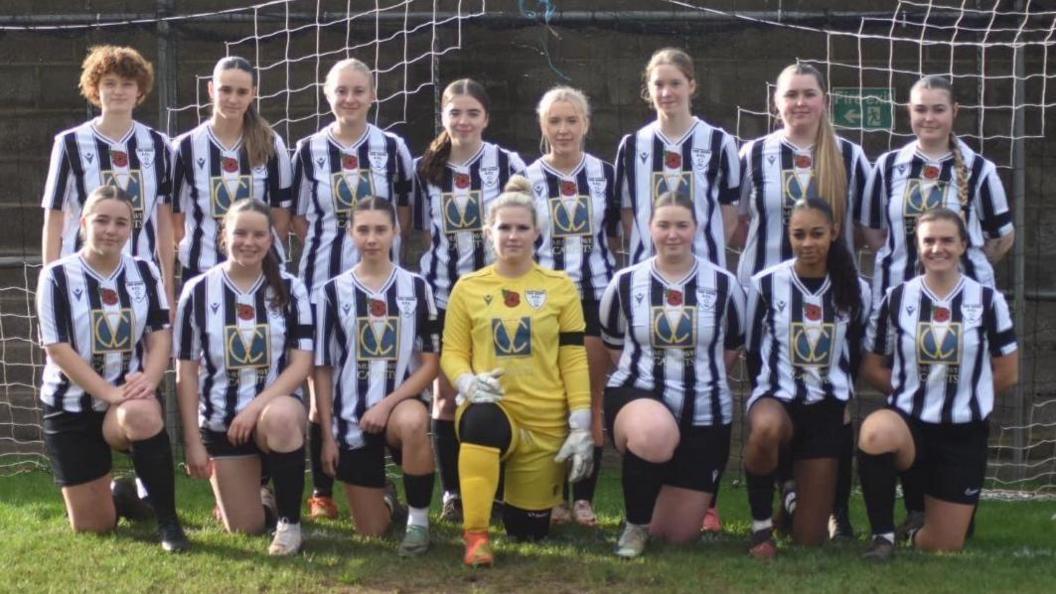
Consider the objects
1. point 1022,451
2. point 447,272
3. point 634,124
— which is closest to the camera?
point 447,272

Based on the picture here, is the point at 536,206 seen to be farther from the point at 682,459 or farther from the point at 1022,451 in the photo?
the point at 1022,451

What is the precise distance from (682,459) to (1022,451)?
2368 mm

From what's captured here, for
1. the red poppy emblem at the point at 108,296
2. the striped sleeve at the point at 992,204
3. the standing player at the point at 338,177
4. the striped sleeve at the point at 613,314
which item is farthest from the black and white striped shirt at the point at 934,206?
the red poppy emblem at the point at 108,296

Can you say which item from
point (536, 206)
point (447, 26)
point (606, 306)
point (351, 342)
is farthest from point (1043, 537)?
point (447, 26)

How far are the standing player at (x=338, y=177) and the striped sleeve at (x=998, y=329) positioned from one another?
2138mm

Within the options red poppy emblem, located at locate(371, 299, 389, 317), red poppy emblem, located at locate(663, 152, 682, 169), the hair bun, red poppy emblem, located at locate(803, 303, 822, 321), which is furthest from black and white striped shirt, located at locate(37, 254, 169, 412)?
red poppy emblem, located at locate(803, 303, 822, 321)

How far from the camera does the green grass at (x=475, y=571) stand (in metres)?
4.50

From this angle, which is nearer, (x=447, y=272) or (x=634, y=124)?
(x=447, y=272)

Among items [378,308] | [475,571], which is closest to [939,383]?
[475,571]

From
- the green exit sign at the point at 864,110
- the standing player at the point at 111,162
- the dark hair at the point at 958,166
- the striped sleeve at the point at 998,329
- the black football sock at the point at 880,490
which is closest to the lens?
the black football sock at the point at 880,490

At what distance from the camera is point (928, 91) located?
5191mm

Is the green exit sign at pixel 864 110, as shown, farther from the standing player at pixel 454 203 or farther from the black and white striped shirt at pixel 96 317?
the black and white striped shirt at pixel 96 317

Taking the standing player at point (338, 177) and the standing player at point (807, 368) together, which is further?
the standing player at point (338, 177)

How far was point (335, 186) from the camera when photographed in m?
5.45
